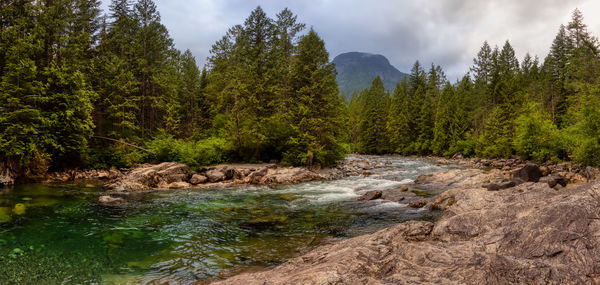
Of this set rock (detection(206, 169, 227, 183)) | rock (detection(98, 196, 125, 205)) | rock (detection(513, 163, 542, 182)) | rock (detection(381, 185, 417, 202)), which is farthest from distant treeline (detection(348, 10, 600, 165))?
rock (detection(98, 196, 125, 205))

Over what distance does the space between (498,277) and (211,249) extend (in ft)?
22.4

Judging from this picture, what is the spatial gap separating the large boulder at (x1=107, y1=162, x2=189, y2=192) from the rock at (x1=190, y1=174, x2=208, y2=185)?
88 cm

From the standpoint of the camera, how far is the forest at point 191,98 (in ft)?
58.1

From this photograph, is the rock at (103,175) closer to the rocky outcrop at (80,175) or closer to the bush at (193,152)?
the rocky outcrop at (80,175)

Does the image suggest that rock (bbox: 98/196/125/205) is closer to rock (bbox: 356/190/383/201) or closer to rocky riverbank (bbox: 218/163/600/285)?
rocky riverbank (bbox: 218/163/600/285)

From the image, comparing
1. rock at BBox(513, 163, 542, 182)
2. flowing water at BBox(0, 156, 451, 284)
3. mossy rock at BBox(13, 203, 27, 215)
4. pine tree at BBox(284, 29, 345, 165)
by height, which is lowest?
flowing water at BBox(0, 156, 451, 284)

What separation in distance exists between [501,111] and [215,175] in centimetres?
3864

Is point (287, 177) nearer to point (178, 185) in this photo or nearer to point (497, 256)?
point (178, 185)

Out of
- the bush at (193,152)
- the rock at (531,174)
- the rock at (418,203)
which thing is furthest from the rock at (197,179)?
the rock at (531,174)

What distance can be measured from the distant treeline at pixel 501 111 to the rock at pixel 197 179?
26.0 m

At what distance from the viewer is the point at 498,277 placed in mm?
3068

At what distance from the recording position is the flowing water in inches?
242

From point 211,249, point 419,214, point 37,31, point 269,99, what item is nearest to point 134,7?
point 37,31

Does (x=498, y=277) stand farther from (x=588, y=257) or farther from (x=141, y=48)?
(x=141, y=48)
